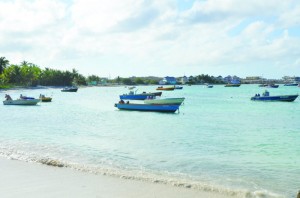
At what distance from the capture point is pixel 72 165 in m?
14.5

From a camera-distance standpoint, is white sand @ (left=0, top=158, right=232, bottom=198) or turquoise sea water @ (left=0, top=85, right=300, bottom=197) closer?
white sand @ (left=0, top=158, right=232, bottom=198)

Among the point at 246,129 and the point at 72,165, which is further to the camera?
the point at 246,129

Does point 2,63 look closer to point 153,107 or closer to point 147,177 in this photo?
point 153,107

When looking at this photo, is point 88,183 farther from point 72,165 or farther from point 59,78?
point 59,78

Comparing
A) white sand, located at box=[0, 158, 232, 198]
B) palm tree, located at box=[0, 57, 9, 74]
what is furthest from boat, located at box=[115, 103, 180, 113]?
palm tree, located at box=[0, 57, 9, 74]

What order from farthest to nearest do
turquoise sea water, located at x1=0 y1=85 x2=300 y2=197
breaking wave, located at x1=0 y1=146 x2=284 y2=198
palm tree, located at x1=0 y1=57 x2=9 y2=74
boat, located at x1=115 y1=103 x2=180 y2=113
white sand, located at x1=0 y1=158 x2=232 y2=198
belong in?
palm tree, located at x1=0 y1=57 x2=9 y2=74 < boat, located at x1=115 y1=103 x2=180 y2=113 < turquoise sea water, located at x1=0 y1=85 x2=300 y2=197 < breaking wave, located at x1=0 y1=146 x2=284 y2=198 < white sand, located at x1=0 y1=158 x2=232 y2=198

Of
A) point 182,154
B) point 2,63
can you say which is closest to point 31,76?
point 2,63

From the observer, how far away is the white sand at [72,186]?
34.0 ft

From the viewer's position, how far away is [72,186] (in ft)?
36.8

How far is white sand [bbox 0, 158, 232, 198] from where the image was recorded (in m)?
10.4

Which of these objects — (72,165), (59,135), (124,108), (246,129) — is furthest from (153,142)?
(124,108)

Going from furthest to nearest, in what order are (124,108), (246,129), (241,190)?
(124,108) < (246,129) < (241,190)

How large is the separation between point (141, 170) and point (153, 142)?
8354 millimetres

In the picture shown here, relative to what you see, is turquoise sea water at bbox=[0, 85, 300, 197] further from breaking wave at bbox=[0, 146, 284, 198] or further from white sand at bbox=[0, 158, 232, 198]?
white sand at bbox=[0, 158, 232, 198]
